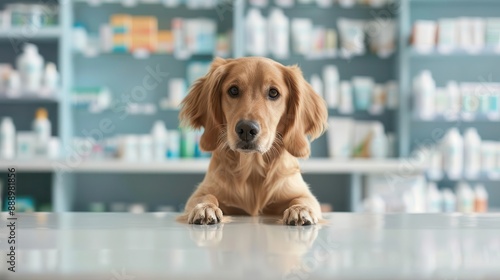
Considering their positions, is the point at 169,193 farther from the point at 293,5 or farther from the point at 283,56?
the point at 293,5

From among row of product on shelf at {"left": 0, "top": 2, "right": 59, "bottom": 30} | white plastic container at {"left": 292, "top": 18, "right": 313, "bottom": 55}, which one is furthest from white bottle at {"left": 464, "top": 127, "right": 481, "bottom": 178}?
row of product on shelf at {"left": 0, "top": 2, "right": 59, "bottom": 30}

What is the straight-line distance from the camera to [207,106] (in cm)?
135

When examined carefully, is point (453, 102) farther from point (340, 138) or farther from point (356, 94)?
point (340, 138)

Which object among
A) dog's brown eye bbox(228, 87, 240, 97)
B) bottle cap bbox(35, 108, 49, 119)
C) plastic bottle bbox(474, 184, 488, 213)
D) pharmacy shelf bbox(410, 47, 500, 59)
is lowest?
plastic bottle bbox(474, 184, 488, 213)

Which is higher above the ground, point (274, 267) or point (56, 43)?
point (56, 43)

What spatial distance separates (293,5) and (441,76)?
1326 millimetres

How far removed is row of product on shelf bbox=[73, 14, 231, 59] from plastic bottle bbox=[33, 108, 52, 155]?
1.86 feet

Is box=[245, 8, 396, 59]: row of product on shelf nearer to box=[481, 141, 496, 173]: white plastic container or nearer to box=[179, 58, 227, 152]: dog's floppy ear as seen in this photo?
box=[481, 141, 496, 173]: white plastic container

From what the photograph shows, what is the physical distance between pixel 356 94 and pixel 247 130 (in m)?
3.17

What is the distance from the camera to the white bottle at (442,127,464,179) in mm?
4004

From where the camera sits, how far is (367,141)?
13.9 ft

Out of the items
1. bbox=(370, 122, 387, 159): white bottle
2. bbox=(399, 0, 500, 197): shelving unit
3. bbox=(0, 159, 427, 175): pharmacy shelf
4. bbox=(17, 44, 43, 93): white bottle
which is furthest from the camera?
bbox=(399, 0, 500, 197): shelving unit

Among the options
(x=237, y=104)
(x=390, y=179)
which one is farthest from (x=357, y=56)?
(x=237, y=104)

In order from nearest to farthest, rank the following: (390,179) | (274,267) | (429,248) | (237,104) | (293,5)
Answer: (274,267) < (429,248) < (237,104) < (390,179) < (293,5)
